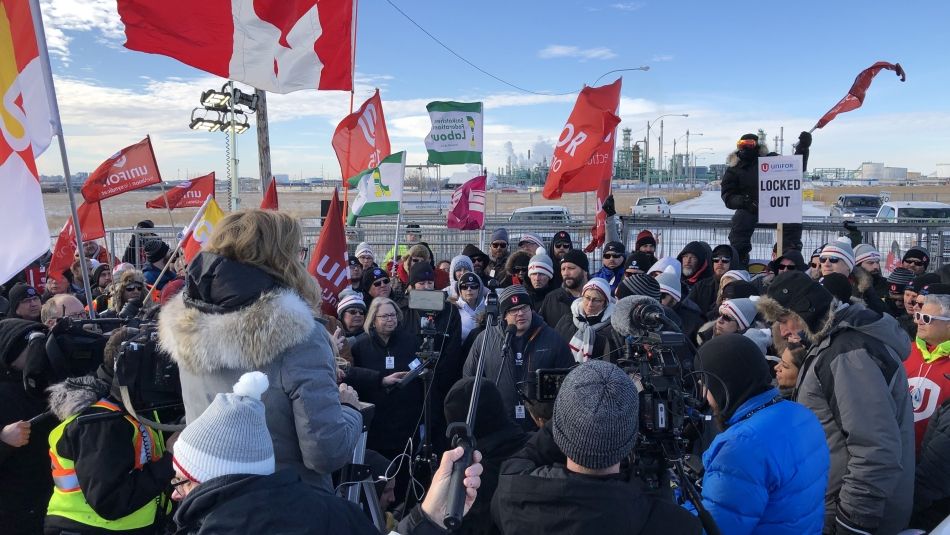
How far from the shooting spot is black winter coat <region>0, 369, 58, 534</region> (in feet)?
11.6

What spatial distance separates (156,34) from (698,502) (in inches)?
201

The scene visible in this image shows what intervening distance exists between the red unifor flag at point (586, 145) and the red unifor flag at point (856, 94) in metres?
2.61

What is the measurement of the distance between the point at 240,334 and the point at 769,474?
80.0 inches

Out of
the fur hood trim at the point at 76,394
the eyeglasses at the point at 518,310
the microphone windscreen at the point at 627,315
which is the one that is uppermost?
the microphone windscreen at the point at 627,315

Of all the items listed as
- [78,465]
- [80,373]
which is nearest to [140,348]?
[78,465]

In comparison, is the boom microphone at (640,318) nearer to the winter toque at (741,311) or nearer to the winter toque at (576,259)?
the winter toque at (741,311)

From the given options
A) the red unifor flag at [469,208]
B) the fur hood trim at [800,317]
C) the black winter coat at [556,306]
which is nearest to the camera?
the fur hood trim at [800,317]

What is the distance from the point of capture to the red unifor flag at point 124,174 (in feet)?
27.9

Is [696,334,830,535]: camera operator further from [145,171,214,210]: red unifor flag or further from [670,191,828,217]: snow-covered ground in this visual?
[670,191,828,217]: snow-covered ground

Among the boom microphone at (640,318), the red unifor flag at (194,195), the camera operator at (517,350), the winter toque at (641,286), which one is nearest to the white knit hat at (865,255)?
the winter toque at (641,286)

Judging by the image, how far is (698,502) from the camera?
90.7 inches

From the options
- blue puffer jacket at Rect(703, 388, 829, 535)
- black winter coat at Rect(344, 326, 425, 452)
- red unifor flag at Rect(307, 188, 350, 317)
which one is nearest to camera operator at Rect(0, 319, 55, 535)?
black winter coat at Rect(344, 326, 425, 452)

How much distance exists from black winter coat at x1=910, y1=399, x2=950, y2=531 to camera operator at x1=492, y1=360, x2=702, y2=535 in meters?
2.13

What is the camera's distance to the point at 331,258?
5.52 meters
